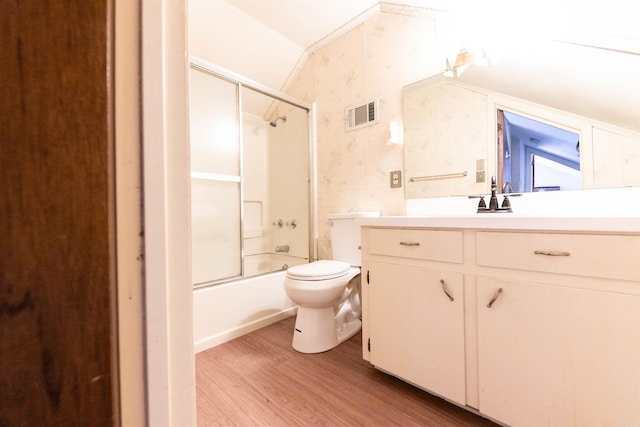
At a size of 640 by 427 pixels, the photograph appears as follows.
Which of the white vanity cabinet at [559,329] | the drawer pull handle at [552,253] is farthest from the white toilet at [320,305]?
the drawer pull handle at [552,253]

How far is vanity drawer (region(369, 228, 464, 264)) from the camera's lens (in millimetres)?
949

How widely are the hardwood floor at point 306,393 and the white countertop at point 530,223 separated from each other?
75 centimetres

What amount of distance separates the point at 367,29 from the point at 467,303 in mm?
1961

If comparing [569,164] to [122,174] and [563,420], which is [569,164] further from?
[122,174]

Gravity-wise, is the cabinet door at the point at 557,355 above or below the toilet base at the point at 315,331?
above

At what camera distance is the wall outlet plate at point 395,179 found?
1717 mm

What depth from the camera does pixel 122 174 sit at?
0.97 ft

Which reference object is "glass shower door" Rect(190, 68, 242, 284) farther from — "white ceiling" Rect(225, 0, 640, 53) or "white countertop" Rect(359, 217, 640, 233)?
"white countertop" Rect(359, 217, 640, 233)

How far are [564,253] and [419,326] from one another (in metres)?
0.55

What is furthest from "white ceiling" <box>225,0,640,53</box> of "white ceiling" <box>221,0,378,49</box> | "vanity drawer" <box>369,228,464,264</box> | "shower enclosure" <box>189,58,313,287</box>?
"vanity drawer" <box>369,228,464,264</box>

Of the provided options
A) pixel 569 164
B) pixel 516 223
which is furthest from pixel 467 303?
pixel 569 164

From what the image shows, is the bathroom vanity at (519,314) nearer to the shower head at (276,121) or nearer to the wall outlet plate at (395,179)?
the wall outlet plate at (395,179)

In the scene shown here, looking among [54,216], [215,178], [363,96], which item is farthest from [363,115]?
[54,216]

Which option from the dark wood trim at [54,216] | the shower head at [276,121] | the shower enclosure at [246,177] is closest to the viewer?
the dark wood trim at [54,216]
